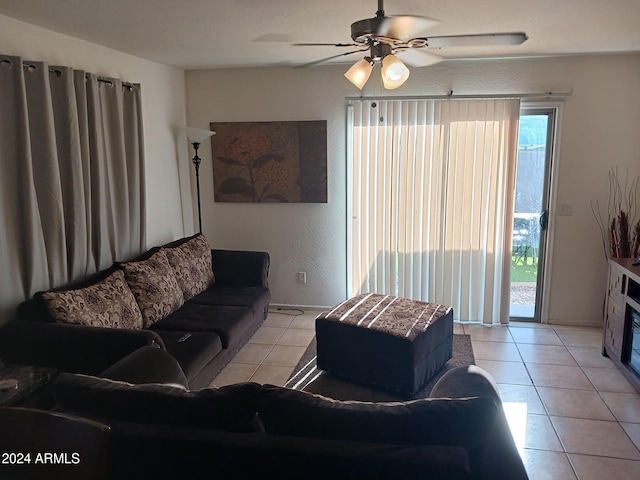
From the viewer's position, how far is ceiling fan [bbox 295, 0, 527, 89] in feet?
6.70

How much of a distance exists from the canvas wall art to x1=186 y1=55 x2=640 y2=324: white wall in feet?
0.30

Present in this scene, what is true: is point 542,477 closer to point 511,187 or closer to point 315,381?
point 315,381

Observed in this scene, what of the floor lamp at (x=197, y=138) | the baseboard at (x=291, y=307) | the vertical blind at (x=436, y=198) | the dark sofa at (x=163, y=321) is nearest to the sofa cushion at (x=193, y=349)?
the dark sofa at (x=163, y=321)

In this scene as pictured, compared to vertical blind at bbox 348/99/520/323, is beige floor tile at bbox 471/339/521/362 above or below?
below

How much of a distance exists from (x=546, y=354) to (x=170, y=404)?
320 centimetres

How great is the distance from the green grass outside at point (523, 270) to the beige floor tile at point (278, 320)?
2.12 meters

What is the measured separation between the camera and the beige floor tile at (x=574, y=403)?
2.97m

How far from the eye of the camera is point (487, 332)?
4.32m

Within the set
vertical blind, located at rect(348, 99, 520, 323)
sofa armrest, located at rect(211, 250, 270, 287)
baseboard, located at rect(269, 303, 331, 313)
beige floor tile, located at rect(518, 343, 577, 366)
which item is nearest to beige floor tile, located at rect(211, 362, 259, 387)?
sofa armrest, located at rect(211, 250, 270, 287)

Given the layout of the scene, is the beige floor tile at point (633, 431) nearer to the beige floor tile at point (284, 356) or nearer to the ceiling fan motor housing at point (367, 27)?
→ the beige floor tile at point (284, 356)

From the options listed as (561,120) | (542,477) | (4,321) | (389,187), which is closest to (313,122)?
(389,187)

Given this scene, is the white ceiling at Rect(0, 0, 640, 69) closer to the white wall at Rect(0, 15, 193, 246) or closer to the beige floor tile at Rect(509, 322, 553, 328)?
the white wall at Rect(0, 15, 193, 246)

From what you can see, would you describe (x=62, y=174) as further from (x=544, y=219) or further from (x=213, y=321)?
(x=544, y=219)

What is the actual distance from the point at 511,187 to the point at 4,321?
3874 mm
